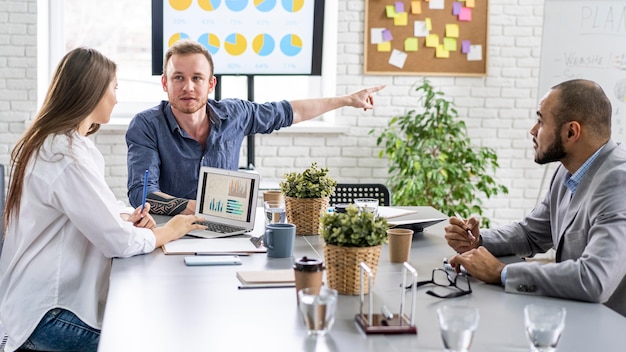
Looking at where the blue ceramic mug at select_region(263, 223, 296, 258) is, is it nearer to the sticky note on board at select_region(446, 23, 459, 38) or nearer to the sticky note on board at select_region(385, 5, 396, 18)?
the sticky note on board at select_region(385, 5, 396, 18)

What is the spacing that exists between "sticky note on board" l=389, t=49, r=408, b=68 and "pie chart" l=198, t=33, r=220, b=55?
1.32 meters

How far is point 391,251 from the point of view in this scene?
2.40 meters

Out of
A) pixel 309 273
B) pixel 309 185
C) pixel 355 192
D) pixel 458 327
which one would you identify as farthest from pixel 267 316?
pixel 355 192

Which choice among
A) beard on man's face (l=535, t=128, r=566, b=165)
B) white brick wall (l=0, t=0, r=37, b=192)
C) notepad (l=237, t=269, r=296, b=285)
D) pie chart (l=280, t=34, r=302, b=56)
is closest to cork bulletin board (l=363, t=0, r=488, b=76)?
pie chart (l=280, t=34, r=302, b=56)

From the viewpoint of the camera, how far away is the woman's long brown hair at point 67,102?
2404mm

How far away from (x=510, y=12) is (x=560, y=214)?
3518 mm

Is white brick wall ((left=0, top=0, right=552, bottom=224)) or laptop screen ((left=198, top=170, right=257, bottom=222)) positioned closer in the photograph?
laptop screen ((left=198, top=170, right=257, bottom=222))

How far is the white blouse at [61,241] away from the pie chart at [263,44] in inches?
111

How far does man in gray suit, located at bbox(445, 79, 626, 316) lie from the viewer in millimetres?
2049

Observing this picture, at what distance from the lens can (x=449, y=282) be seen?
2.15 meters

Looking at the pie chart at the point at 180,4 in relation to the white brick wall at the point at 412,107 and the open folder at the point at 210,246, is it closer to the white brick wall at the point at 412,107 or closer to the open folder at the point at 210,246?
the white brick wall at the point at 412,107

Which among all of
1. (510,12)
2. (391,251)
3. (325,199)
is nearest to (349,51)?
(510,12)

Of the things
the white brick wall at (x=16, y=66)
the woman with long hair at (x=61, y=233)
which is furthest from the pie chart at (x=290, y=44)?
the woman with long hair at (x=61, y=233)

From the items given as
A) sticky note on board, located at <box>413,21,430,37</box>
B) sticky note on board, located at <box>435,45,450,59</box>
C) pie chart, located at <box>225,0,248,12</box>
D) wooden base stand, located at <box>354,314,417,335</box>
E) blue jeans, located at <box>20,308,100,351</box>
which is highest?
pie chart, located at <box>225,0,248,12</box>
